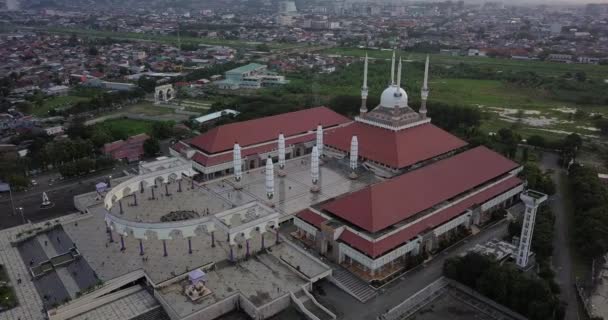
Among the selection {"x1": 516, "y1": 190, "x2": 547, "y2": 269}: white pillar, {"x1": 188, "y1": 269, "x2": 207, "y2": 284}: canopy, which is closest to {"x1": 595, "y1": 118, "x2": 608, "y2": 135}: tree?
{"x1": 516, "y1": 190, "x2": 547, "y2": 269}: white pillar

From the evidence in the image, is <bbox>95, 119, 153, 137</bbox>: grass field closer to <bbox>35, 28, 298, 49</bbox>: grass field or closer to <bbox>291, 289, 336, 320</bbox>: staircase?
<bbox>291, 289, 336, 320</bbox>: staircase

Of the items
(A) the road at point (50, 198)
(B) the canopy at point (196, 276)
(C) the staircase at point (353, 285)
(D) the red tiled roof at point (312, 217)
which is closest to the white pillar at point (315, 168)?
(D) the red tiled roof at point (312, 217)

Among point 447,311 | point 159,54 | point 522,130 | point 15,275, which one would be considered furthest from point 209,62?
point 447,311

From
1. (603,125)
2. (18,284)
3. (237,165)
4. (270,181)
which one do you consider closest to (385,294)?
(270,181)

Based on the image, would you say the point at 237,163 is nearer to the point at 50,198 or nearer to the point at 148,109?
the point at 50,198

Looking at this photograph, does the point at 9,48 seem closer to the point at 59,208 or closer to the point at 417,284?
the point at 59,208
